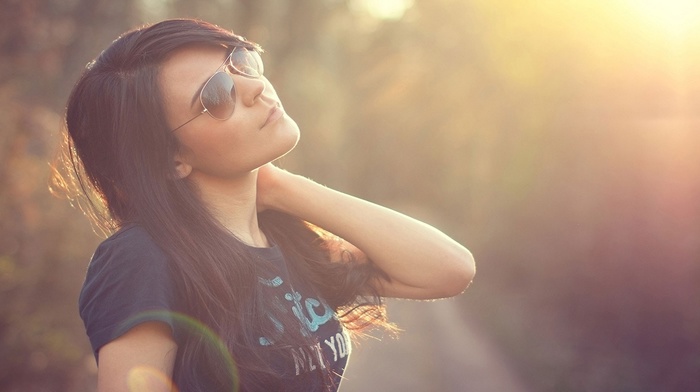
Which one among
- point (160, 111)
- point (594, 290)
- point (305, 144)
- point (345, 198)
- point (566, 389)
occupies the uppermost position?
point (160, 111)

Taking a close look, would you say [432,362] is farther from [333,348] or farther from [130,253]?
[130,253]

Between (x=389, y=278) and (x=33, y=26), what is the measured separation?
20.7ft

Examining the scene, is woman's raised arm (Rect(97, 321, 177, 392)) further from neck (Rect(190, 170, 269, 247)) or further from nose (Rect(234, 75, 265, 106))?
nose (Rect(234, 75, 265, 106))

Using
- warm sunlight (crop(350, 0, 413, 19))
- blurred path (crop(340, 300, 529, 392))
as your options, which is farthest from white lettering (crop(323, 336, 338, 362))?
warm sunlight (crop(350, 0, 413, 19))

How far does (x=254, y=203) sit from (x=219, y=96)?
0.44m

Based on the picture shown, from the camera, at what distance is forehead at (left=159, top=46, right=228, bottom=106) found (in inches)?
93.3

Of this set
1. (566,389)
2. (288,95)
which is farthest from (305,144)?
(566,389)

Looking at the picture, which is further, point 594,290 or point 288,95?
point 288,95

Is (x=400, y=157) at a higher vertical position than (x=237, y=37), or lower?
lower

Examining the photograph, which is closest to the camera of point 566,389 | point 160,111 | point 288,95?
point 160,111

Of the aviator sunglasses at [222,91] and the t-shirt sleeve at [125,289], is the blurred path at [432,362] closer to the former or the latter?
the aviator sunglasses at [222,91]

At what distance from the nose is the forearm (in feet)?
1.50

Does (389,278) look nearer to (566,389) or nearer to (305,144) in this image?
(566,389)

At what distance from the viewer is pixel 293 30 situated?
19.7 meters
